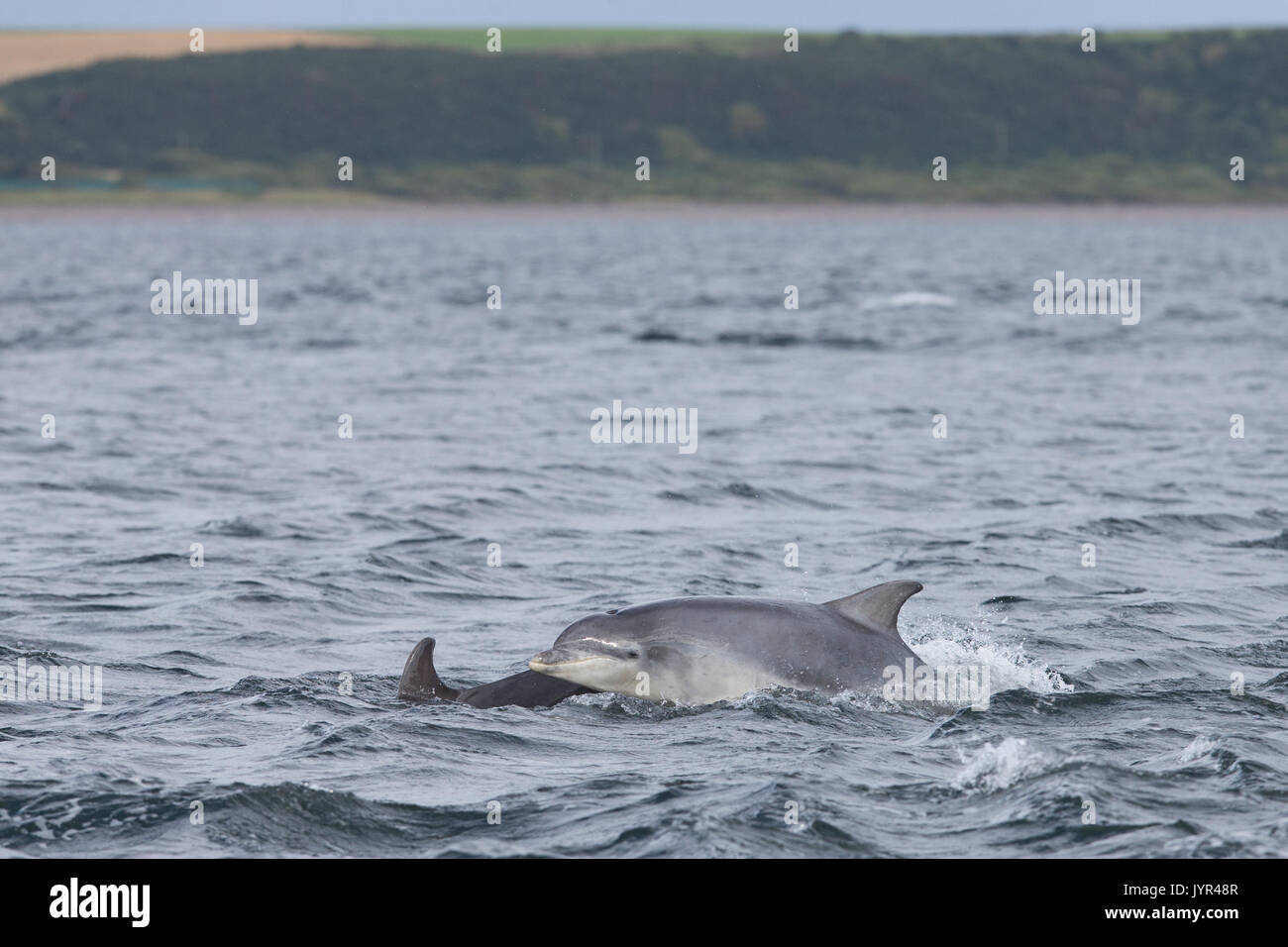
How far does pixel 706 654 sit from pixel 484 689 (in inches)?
64.4

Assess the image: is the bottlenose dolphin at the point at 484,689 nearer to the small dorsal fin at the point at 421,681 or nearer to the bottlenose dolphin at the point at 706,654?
the small dorsal fin at the point at 421,681

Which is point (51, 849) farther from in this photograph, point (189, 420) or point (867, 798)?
point (189, 420)

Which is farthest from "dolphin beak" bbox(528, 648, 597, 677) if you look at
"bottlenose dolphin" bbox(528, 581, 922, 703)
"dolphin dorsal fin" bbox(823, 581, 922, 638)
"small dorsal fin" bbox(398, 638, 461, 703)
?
"dolphin dorsal fin" bbox(823, 581, 922, 638)

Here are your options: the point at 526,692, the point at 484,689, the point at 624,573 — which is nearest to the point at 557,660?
the point at 526,692

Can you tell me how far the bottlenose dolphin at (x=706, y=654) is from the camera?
40.8 ft

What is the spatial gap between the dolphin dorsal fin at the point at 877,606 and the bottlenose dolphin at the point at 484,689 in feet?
6.40

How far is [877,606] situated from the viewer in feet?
42.0

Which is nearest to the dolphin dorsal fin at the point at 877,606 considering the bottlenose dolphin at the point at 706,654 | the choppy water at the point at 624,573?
the bottlenose dolphin at the point at 706,654

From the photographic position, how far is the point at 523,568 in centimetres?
1864

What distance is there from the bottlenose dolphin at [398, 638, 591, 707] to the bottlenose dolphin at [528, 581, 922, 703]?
27 cm

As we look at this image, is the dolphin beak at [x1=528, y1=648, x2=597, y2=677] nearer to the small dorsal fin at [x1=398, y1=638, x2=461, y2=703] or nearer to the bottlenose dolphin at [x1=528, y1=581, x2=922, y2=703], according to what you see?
the bottlenose dolphin at [x1=528, y1=581, x2=922, y2=703]
